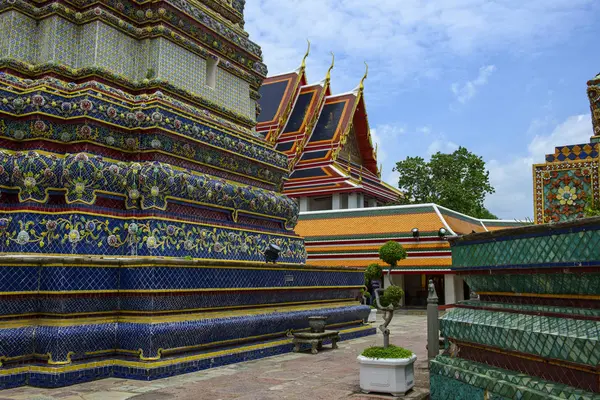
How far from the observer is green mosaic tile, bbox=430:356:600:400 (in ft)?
13.7

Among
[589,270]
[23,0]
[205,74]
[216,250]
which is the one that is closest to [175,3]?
[205,74]

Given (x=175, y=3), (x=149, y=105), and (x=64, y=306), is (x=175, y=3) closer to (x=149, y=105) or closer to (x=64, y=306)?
(x=149, y=105)

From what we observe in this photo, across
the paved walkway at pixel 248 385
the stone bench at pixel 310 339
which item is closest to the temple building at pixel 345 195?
the stone bench at pixel 310 339

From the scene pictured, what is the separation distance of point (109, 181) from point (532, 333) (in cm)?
669

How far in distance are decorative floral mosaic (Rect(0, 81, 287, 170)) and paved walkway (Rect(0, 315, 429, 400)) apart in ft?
13.3

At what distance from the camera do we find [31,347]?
701cm

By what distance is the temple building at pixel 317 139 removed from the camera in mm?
28312

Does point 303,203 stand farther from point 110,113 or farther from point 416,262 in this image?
point 110,113

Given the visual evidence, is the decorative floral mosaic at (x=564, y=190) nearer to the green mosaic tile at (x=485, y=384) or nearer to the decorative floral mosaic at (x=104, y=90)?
the green mosaic tile at (x=485, y=384)

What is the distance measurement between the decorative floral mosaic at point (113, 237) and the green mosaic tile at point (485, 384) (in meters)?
4.82

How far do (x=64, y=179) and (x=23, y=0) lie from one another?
3.88 meters

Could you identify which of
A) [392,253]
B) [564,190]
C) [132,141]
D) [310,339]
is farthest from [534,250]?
[392,253]

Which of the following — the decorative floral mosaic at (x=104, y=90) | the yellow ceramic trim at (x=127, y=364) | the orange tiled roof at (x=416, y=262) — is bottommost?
the yellow ceramic trim at (x=127, y=364)

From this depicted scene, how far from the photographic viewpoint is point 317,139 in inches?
1168
